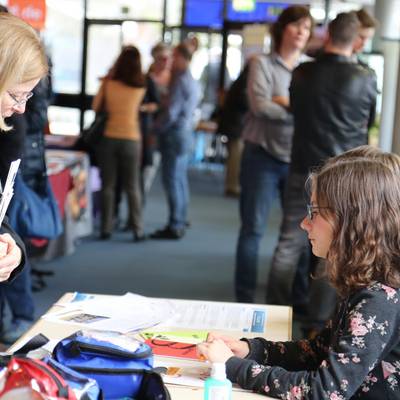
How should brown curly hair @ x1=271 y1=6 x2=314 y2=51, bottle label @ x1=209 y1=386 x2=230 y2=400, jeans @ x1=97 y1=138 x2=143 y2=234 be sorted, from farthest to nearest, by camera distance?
1. jeans @ x1=97 y1=138 x2=143 y2=234
2. brown curly hair @ x1=271 y1=6 x2=314 y2=51
3. bottle label @ x1=209 y1=386 x2=230 y2=400

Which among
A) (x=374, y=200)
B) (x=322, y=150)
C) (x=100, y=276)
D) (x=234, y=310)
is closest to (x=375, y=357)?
(x=374, y=200)

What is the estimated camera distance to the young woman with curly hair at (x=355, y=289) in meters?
1.59

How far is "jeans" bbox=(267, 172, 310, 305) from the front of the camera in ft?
12.8

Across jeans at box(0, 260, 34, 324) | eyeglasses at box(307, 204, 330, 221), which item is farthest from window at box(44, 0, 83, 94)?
eyeglasses at box(307, 204, 330, 221)

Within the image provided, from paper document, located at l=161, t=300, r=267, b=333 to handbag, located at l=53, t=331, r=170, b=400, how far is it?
560 millimetres

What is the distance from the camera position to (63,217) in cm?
552

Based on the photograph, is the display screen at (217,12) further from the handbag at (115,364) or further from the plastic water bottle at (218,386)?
the plastic water bottle at (218,386)

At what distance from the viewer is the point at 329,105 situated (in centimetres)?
374

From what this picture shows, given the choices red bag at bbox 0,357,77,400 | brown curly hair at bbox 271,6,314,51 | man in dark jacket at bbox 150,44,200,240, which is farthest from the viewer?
man in dark jacket at bbox 150,44,200,240

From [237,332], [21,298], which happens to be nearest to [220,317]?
[237,332]

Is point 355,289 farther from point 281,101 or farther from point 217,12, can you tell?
point 217,12

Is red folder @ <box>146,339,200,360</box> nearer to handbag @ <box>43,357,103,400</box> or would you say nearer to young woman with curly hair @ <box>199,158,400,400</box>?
young woman with curly hair @ <box>199,158,400,400</box>

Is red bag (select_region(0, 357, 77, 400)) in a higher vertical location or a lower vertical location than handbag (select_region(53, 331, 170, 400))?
higher

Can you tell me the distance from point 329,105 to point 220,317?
1.82m
